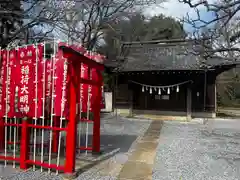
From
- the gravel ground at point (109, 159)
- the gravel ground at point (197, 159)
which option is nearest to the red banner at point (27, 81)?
the gravel ground at point (109, 159)

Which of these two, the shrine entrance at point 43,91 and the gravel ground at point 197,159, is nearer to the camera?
the shrine entrance at point 43,91

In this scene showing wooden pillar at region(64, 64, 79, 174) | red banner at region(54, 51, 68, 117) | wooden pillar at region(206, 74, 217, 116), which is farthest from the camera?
wooden pillar at region(206, 74, 217, 116)

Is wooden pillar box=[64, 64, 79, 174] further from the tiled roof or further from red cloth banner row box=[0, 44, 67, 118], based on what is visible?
the tiled roof

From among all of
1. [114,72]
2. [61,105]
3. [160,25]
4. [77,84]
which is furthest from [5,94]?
[160,25]

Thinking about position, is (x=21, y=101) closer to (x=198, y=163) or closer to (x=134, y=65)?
(x=198, y=163)

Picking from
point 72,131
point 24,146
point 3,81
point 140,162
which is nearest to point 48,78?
point 3,81

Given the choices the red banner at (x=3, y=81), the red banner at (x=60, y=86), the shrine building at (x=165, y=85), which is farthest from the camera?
the shrine building at (x=165, y=85)

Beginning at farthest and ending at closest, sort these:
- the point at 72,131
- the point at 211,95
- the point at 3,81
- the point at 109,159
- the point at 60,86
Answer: the point at 211,95 → the point at 109,159 → the point at 3,81 → the point at 60,86 → the point at 72,131

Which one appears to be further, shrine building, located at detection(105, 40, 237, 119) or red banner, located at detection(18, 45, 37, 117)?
shrine building, located at detection(105, 40, 237, 119)

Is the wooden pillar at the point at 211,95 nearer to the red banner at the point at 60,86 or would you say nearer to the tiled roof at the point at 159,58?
the tiled roof at the point at 159,58

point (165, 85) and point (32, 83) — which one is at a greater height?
point (165, 85)

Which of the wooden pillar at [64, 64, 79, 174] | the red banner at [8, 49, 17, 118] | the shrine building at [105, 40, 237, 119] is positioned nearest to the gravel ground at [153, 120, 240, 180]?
the wooden pillar at [64, 64, 79, 174]

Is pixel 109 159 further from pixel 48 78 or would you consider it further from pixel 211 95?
pixel 211 95

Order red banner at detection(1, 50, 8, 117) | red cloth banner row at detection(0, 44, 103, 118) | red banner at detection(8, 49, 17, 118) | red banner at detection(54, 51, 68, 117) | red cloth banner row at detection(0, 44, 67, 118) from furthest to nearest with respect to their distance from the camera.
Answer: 1. red banner at detection(1, 50, 8, 117)
2. red banner at detection(8, 49, 17, 118)
3. red cloth banner row at detection(0, 44, 67, 118)
4. red cloth banner row at detection(0, 44, 103, 118)
5. red banner at detection(54, 51, 68, 117)
